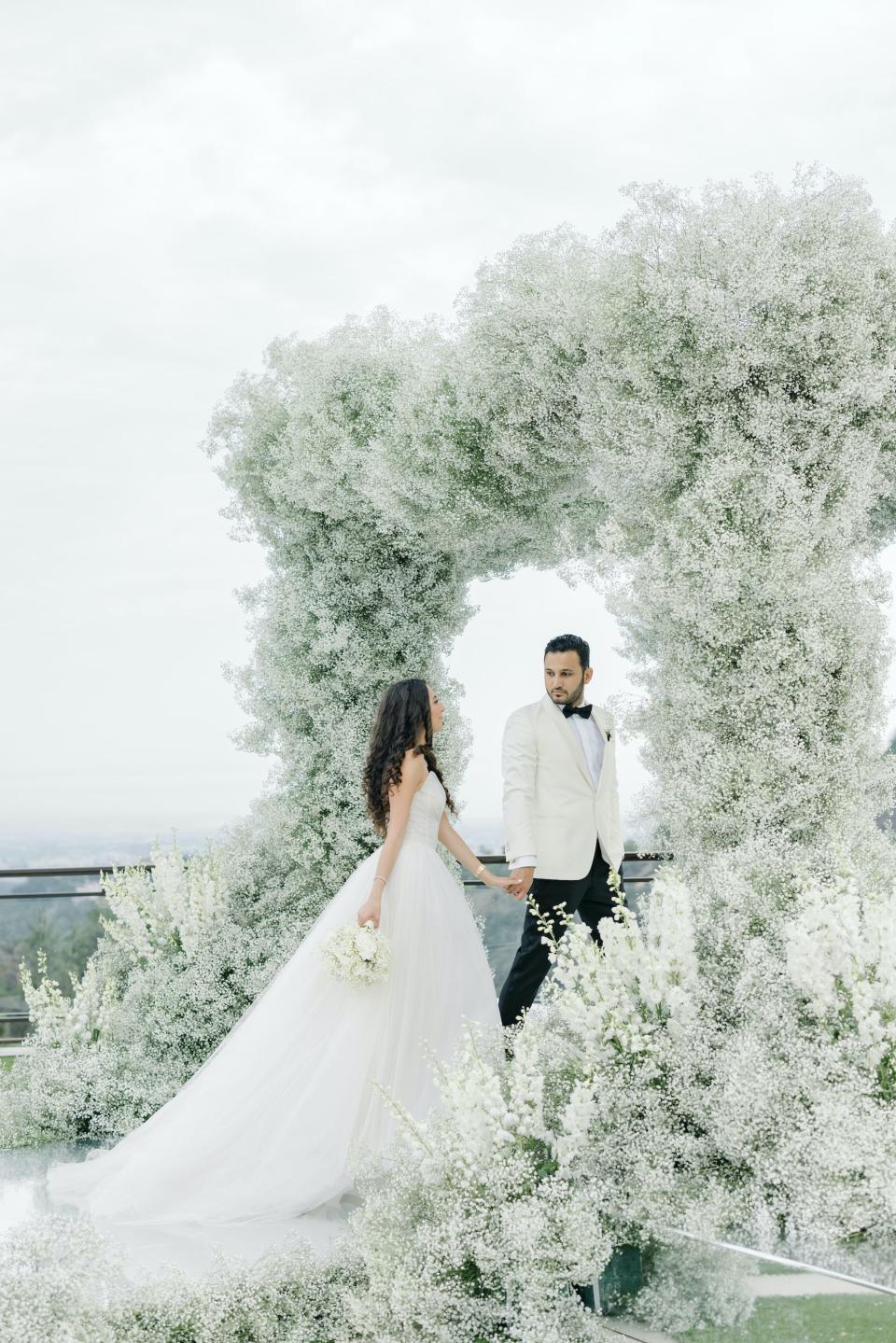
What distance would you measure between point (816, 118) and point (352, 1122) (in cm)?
578

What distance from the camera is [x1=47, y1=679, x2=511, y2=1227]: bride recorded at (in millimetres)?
3748

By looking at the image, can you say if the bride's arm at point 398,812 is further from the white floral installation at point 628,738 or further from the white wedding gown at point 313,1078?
the white floral installation at point 628,738

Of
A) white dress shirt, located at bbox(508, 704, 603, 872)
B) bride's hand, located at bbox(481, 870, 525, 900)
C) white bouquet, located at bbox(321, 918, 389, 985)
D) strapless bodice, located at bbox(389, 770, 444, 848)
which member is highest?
white dress shirt, located at bbox(508, 704, 603, 872)

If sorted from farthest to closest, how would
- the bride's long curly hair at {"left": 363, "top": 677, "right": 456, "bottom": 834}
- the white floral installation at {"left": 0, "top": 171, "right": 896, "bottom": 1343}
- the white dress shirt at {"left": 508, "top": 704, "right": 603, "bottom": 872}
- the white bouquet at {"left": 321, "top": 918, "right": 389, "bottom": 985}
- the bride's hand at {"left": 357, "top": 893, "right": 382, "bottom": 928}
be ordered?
the white dress shirt at {"left": 508, "top": 704, "right": 603, "bottom": 872}, the bride's long curly hair at {"left": 363, "top": 677, "right": 456, "bottom": 834}, the bride's hand at {"left": 357, "top": 893, "right": 382, "bottom": 928}, the white bouquet at {"left": 321, "top": 918, "right": 389, "bottom": 985}, the white floral installation at {"left": 0, "top": 171, "right": 896, "bottom": 1343}

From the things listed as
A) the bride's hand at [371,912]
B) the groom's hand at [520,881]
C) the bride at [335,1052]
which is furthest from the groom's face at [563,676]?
the bride's hand at [371,912]

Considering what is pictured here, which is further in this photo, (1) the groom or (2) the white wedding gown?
(1) the groom

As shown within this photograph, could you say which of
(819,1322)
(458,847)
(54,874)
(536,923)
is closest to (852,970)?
(819,1322)

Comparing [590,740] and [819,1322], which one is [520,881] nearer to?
[590,740]

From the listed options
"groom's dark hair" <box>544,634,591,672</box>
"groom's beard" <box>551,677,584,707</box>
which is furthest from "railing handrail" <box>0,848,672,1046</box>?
"groom's dark hair" <box>544,634,591,672</box>

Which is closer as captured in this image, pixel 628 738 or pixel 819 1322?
pixel 819 1322

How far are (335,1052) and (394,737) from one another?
49.2 inches

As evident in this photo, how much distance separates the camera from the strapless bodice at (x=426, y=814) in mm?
4504

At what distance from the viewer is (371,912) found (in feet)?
13.9

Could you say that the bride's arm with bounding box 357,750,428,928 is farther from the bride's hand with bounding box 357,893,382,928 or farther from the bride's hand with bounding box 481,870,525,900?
the bride's hand with bounding box 481,870,525,900
